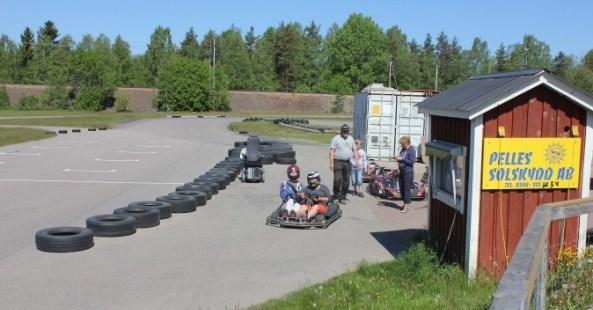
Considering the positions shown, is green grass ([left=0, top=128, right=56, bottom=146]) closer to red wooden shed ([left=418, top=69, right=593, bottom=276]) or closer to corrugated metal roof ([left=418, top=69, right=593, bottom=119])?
corrugated metal roof ([left=418, top=69, right=593, bottom=119])

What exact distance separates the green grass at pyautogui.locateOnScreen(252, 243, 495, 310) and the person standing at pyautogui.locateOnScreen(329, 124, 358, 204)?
6114mm

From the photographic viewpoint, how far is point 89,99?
78750 mm

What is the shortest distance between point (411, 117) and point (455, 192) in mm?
17862

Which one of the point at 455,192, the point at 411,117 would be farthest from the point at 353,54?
the point at 455,192

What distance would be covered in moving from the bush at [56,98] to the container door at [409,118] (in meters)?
62.9

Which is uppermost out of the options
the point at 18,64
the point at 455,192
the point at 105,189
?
Answer: the point at 18,64

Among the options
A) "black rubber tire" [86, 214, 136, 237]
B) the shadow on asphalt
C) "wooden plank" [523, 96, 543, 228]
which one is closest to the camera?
"wooden plank" [523, 96, 543, 228]

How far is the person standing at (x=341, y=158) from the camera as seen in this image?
1477cm

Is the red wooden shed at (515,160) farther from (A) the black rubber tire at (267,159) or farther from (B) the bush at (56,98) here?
(B) the bush at (56,98)

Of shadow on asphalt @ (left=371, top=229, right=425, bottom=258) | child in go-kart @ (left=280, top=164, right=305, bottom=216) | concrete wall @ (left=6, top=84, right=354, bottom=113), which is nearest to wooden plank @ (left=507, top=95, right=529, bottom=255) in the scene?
shadow on asphalt @ (left=371, top=229, right=425, bottom=258)

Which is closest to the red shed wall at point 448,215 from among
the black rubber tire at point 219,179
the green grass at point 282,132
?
the black rubber tire at point 219,179

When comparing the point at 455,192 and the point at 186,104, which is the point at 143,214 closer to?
the point at 455,192

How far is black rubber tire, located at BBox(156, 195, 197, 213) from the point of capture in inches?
522

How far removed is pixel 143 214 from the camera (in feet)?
38.7
